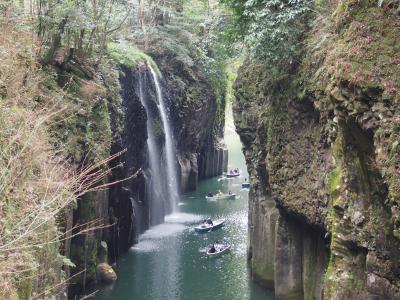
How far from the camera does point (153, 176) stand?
33.1 meters

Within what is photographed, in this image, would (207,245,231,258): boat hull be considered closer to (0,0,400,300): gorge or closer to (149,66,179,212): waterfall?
(0,0,400,300): gorge

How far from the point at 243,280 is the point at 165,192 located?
1468cm

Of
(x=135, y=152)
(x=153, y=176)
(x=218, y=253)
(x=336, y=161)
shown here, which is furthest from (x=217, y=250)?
(x=336, y=161)

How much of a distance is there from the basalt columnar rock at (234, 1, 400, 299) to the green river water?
166 cm

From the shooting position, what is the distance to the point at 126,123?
2792 cm

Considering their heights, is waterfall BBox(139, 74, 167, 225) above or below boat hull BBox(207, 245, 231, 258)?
above

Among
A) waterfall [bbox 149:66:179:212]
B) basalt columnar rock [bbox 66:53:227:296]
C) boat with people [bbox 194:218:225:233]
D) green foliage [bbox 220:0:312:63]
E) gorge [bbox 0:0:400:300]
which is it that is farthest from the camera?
waterfall [bbox 149:66:179:212]

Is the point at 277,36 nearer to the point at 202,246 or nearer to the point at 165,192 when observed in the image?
the point at 202,246

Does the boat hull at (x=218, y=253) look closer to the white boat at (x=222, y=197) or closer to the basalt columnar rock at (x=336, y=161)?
the basalt columnar rock at (x=336, y=161)

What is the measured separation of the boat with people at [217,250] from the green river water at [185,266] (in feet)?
0.86

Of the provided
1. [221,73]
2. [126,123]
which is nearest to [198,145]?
[221,73]

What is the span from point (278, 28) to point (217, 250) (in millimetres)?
12207

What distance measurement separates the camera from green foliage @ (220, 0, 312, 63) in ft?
56.3

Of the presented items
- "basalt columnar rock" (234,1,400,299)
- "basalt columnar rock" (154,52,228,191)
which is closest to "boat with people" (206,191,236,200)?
"basalt columnar rock" (154,52,228,191)
